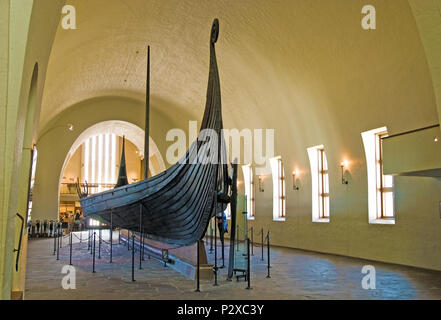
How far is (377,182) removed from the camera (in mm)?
11484

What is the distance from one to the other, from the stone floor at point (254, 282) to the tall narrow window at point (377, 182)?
51.5 inches

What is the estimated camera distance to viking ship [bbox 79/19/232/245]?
27.5ft

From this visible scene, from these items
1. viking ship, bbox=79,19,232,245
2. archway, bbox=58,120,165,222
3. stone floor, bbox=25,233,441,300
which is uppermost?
archway, bbox=58,120,165,222

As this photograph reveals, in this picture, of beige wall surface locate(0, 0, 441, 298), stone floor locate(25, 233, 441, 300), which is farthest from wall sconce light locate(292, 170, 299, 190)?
stone floor locate(25, 233, 441, 300)

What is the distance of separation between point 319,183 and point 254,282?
6810mm

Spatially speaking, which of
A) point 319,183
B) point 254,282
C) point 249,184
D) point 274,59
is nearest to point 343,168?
point 319,183

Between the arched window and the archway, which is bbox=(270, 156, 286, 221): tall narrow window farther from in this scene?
the arched window

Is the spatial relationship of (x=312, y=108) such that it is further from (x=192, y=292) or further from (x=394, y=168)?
(x=192, y=292)

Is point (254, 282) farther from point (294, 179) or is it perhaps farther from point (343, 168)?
point (294, 179)

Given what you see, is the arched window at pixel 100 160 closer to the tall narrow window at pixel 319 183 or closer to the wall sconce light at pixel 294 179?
the wall sconce light at pixel 294 179

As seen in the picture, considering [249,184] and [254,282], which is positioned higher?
[249,184]

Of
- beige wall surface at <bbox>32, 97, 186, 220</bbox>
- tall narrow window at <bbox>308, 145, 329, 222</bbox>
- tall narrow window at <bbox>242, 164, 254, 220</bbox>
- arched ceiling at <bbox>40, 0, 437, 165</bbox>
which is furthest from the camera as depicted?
beige wall surface at <bbox>32, 97, 186, 220</bbox>

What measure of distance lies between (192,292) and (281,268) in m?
3.40

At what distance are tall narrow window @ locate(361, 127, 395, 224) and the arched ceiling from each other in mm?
351
